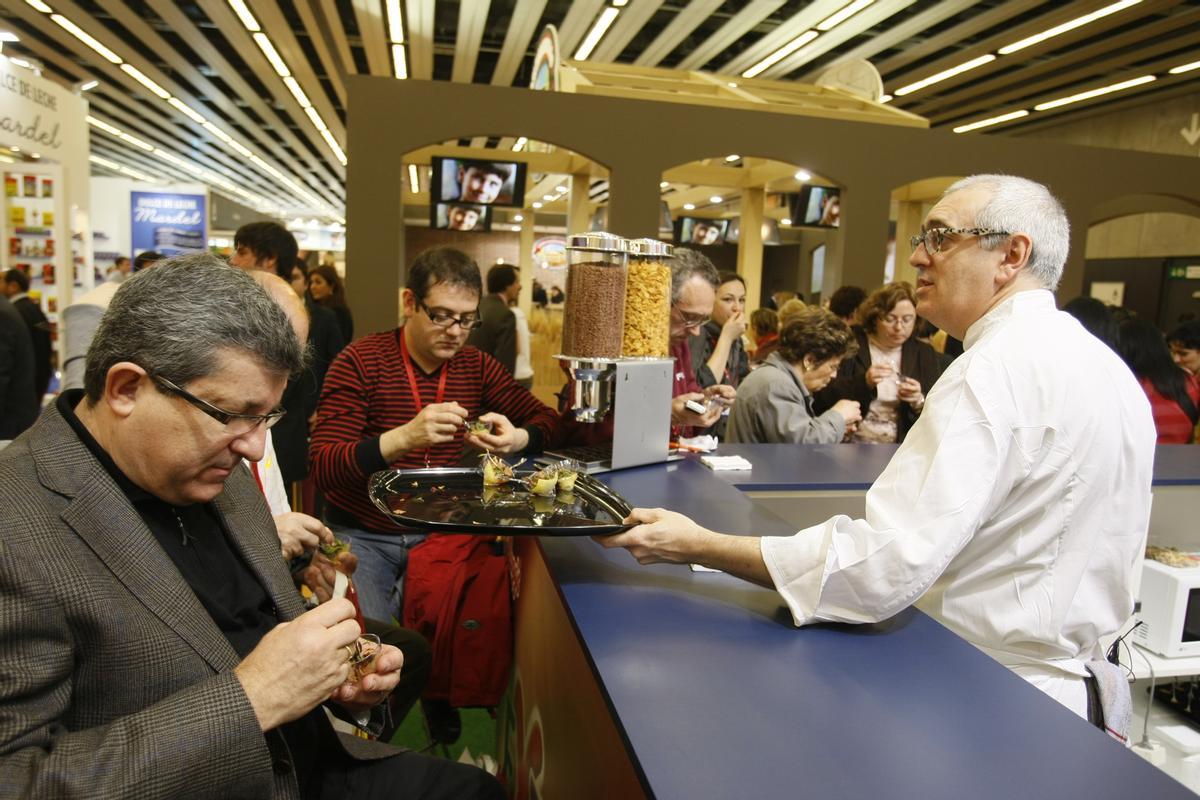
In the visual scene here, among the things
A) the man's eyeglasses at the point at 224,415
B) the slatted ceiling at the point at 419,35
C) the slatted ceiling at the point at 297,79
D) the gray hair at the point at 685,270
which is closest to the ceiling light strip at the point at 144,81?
the slatted ceiling at the point at 297,79

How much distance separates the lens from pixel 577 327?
254 cm

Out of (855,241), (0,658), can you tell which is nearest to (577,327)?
(0,658)

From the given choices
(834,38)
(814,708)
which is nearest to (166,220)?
(834,38)

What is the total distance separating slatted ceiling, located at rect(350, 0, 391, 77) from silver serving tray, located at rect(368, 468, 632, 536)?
8.03 meters

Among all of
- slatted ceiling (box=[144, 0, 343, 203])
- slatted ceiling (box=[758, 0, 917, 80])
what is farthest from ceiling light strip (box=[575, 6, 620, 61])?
slatted ceiling (box=[144, 0, 343, 203])

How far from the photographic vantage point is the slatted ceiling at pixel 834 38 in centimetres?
853

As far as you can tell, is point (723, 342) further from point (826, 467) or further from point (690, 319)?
point (826, 467)

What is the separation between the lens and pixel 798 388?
11.9 ft

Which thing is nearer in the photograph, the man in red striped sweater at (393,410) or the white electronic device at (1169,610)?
the man in red striped sweater at (393,410)

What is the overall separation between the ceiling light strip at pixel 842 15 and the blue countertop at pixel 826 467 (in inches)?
256

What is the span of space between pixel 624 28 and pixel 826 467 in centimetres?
837

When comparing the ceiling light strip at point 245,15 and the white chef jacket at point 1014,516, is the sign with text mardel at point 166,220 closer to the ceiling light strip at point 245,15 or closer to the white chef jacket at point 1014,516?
the ceiling light strip at point 245,15

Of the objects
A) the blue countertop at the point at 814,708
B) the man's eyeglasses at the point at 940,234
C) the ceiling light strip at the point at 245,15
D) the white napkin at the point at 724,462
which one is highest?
the ceiling light strip at the point at 245,15

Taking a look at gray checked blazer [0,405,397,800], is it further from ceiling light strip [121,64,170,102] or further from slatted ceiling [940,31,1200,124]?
ceiling light strip [121,64,170,102]
